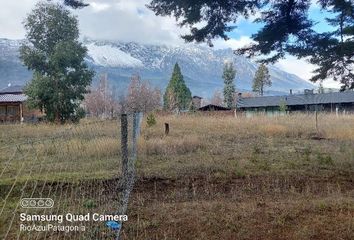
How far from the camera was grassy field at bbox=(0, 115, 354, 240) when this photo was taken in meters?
4.46

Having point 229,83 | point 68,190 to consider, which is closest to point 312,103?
point 229,83

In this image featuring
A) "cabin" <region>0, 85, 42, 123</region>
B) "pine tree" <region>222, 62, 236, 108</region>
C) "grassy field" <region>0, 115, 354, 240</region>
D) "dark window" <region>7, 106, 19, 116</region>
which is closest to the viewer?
"grassy field" <region>0, 115, 354, 240</region>

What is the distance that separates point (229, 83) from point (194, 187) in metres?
66.4

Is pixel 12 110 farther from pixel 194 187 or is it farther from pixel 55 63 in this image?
pixel 194 187

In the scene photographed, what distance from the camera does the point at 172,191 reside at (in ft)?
21.0

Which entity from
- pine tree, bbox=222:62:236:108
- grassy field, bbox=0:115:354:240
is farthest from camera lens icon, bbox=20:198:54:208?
pine tree, bbox=222:62:236:108

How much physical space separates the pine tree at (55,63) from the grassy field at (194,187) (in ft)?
51.0

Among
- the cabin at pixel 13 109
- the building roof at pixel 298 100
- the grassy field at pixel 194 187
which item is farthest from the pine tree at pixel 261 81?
the grassy field at pixel 194 187

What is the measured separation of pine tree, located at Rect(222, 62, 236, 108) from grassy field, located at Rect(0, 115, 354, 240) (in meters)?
60.2

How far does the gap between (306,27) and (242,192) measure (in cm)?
328

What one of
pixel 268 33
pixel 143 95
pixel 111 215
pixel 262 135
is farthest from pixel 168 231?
pixel 143 95

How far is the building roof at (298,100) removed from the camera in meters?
49.7

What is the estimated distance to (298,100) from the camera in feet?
177

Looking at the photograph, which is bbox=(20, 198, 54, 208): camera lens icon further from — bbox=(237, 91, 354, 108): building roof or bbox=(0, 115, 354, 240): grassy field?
bbox=(237, 91, 354, 108): building roof
